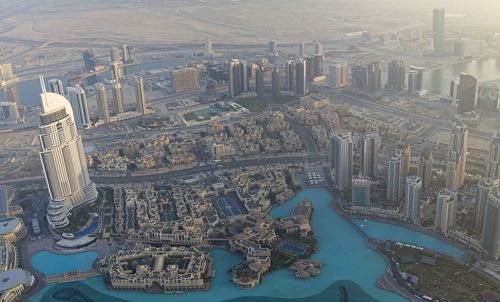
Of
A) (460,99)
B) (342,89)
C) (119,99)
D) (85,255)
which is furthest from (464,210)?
(119,99)

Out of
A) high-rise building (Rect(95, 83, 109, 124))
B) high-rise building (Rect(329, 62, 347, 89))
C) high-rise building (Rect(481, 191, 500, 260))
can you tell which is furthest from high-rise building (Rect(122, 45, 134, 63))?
high-rise building (Rect(481, 191, 500, 260))

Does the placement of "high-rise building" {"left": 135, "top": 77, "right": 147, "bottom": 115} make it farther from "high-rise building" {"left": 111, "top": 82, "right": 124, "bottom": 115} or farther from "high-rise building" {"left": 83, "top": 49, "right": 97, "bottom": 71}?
"high-rise building" {"left": 83, "top": 49, "right": 97, "bottom": 71}

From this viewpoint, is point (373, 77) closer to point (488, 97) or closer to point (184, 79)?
point (488, 97)

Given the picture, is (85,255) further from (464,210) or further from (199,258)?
(464,210)

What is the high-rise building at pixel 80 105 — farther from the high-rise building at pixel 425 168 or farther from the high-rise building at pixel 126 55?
the high-rise building at pixel 425 168

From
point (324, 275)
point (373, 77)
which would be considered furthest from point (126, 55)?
point (324, 275)

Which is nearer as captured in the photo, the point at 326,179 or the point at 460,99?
the point at 326,179
